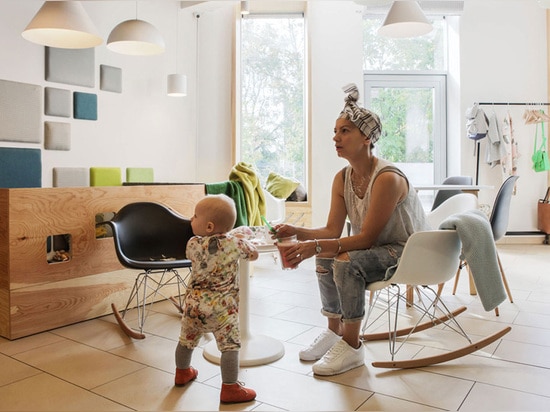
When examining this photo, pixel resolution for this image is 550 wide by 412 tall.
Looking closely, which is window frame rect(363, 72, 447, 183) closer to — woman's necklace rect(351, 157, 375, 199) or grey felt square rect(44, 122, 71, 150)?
grey felt square rect(44, 122, 71, 150)

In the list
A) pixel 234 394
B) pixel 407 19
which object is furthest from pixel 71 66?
pixel 234 394

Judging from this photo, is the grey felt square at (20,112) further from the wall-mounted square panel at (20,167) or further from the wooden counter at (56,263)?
the wooden counter at (56,263)

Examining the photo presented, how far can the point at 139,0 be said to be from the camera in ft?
17.3

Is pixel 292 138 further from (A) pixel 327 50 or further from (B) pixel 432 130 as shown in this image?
(B) pixel 432 130

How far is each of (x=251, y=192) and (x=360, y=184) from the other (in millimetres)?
1776

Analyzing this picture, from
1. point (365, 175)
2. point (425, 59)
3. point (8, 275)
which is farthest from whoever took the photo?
point (425, 59)

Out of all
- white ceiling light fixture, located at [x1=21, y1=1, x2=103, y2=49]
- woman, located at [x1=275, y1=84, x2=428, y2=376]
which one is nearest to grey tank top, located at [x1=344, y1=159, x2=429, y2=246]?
woman, located at [x1=275, y1=84, x2=428, y2=376]

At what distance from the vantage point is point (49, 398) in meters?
1.94

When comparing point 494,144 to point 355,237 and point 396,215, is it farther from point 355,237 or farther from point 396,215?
point 355,237

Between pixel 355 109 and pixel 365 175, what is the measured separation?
0.34 m

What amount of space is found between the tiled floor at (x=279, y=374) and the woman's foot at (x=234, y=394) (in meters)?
0.03

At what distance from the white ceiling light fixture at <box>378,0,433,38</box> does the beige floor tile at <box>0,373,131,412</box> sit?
3358 mm

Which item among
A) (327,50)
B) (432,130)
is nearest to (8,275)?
(327,50)

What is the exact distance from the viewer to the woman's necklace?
93.1 inches
